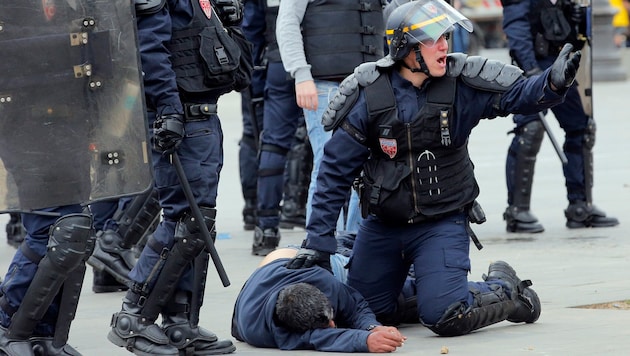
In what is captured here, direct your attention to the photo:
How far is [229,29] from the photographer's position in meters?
6.24

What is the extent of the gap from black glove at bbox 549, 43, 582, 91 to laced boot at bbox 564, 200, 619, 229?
3914mm

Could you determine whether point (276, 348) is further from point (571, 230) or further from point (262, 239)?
point (571, 230)

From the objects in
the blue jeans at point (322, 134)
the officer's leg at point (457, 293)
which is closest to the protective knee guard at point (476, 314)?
the officer's leg at point (457, 293)

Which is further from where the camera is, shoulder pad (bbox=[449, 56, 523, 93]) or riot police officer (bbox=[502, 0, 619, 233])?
riot police officer (bbox=[502, 0, 619, 233])

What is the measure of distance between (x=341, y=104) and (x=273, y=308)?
0.98 meters

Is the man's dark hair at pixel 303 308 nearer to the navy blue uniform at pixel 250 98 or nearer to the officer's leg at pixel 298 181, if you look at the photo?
the navy blue uniform at pixel 250 98

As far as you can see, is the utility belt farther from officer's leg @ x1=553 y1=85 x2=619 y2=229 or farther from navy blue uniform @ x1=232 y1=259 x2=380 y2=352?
officer's leg @ x1=553 y1=85 x2=619 y2=229

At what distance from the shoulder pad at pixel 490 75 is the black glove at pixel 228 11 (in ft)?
3.40

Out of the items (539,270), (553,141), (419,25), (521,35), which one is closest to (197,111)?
(419,25)

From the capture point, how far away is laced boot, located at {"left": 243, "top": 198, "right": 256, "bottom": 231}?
10.4 m

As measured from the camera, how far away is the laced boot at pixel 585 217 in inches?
389

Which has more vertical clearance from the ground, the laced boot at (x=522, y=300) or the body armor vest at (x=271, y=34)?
the body armor vest at (x=271, y=34)

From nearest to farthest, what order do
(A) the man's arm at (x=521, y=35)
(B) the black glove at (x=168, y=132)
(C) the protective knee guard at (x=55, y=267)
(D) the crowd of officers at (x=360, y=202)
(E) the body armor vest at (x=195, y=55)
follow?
(C) the protective knee guard at (x=55, y=267) → (B) the black glove at (x=168, y=132) → (D) the crowd of officers at (x=360, y=202) → (E) the body armor vest at (x=195, y=55) → (A) the man's arm at (x=521, y=35)

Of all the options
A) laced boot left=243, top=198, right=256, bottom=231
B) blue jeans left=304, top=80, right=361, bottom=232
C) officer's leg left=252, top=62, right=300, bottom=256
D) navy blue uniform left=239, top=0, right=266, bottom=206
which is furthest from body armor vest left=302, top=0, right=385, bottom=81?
laced boot left=243, top=198, right=256, bottom=231
